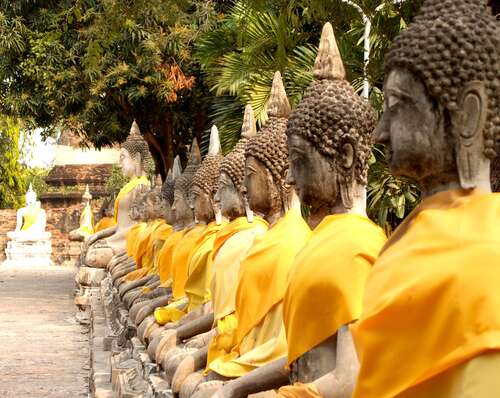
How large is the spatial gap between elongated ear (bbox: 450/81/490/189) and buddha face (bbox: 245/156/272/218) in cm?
212

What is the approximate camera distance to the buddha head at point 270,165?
433cm

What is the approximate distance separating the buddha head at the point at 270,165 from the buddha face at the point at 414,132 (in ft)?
6.38

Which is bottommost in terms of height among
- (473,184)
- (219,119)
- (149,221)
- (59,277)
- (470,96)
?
(59,277)

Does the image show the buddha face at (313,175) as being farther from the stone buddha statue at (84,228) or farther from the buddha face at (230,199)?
the stone buddha statue at (84,228)

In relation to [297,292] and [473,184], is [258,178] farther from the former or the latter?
[473,184]

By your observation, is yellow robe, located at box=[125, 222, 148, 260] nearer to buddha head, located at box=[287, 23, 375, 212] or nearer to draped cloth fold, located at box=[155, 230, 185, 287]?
draped cloth fold, located at box=[155, 230, 185, 287]

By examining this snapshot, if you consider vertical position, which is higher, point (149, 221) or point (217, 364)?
point (217, 364)

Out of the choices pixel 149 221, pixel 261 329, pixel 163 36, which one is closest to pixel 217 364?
pixel 261 329

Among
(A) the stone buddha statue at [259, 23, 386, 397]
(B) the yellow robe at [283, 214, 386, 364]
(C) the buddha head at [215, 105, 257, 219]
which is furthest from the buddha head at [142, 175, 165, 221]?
(B) the yellow robe at [283, 214, 386, 364]

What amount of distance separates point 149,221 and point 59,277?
13406 millimetres

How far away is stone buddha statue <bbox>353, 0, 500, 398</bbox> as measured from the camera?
80.2 inches

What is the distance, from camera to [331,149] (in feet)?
10.6

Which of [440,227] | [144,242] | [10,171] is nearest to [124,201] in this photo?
[144,242]

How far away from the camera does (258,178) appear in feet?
14.4
